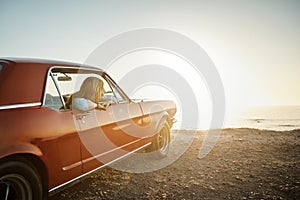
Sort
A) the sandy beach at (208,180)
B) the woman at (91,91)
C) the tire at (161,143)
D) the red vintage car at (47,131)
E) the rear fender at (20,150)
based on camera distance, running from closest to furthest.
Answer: the rear fender at (20,150)
the red vintage car at (47,131)
the sandy beach at (208,180)
the woman at (91,91)
the tire at (161,143)

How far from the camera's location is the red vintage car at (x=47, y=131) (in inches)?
79.1

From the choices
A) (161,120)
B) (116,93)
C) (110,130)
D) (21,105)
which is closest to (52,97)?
(21,105)

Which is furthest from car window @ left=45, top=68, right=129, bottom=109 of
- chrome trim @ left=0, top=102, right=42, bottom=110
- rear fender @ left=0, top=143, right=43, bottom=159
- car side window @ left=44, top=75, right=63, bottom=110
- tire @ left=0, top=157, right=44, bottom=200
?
tire @ left=0, top=157, right=44, bottom=200

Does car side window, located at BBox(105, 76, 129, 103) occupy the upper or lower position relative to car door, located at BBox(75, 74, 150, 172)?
upper

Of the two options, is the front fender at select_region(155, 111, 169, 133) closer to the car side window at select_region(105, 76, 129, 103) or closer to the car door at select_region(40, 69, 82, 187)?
the car side window at select_region(105, 76, 129, 103)

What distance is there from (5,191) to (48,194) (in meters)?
0.40

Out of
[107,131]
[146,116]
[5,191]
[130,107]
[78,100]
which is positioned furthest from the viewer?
[146,116]

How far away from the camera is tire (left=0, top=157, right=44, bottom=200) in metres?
1.92

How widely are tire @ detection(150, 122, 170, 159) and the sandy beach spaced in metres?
0.38

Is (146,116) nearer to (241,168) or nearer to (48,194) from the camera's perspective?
(241,168)

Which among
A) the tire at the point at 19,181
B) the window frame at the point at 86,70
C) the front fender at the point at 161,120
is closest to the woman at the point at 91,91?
Result: the window frame at the point at 86,70

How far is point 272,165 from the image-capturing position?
4.24 meters

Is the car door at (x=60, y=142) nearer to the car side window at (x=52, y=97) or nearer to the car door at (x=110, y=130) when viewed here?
the car side window at (x=52, y=97)

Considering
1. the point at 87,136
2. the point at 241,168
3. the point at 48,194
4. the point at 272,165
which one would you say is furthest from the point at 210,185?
the point at 48,194
